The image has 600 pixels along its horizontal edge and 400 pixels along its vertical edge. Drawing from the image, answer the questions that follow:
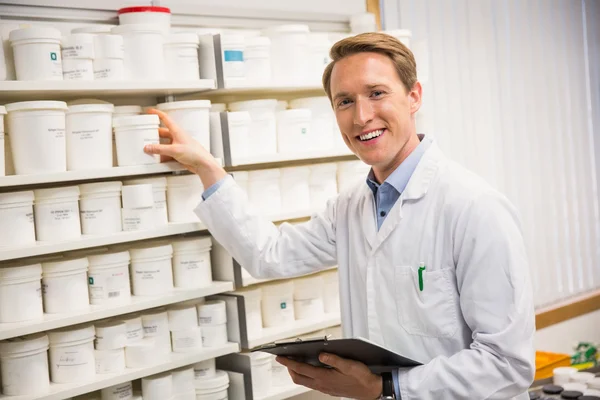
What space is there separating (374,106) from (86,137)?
3.13 feet

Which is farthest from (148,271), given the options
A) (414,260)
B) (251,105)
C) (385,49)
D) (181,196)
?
(385,49)

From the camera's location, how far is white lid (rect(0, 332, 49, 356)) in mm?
2379

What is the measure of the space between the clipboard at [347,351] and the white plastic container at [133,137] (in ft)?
2.80

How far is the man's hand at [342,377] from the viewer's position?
2080 mm

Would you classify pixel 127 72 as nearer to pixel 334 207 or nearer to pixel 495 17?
pixel 334 207

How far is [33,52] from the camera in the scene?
2377mm

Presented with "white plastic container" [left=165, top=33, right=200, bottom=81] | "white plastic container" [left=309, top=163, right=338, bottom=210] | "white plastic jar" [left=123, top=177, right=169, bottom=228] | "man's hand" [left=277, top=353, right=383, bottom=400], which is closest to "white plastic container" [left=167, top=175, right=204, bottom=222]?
"white plastic jar" [left=123, top=177, right=169, bottom=228]

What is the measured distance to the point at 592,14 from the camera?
5203 mm

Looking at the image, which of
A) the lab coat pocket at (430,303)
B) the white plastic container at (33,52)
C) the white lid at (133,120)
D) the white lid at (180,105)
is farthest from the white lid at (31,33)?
the lab coat pocket at (430,303)

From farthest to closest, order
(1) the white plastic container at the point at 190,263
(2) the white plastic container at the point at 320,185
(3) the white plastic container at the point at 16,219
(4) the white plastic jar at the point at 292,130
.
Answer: (2) the white plastic container at the point at 320,185
(4) the white plastic jar at the point at 292,130
(1) the white plastic container at the point at 190,263
(3) the white plastic container at the point at 16,219

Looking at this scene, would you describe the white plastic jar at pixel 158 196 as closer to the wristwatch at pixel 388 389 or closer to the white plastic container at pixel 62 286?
the white plastic container at pixel 62 286

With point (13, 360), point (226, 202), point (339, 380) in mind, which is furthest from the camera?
point (226, 202)

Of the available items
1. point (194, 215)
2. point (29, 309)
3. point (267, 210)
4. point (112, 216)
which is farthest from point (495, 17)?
point (29, 309)

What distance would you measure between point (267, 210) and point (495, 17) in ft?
7.57
